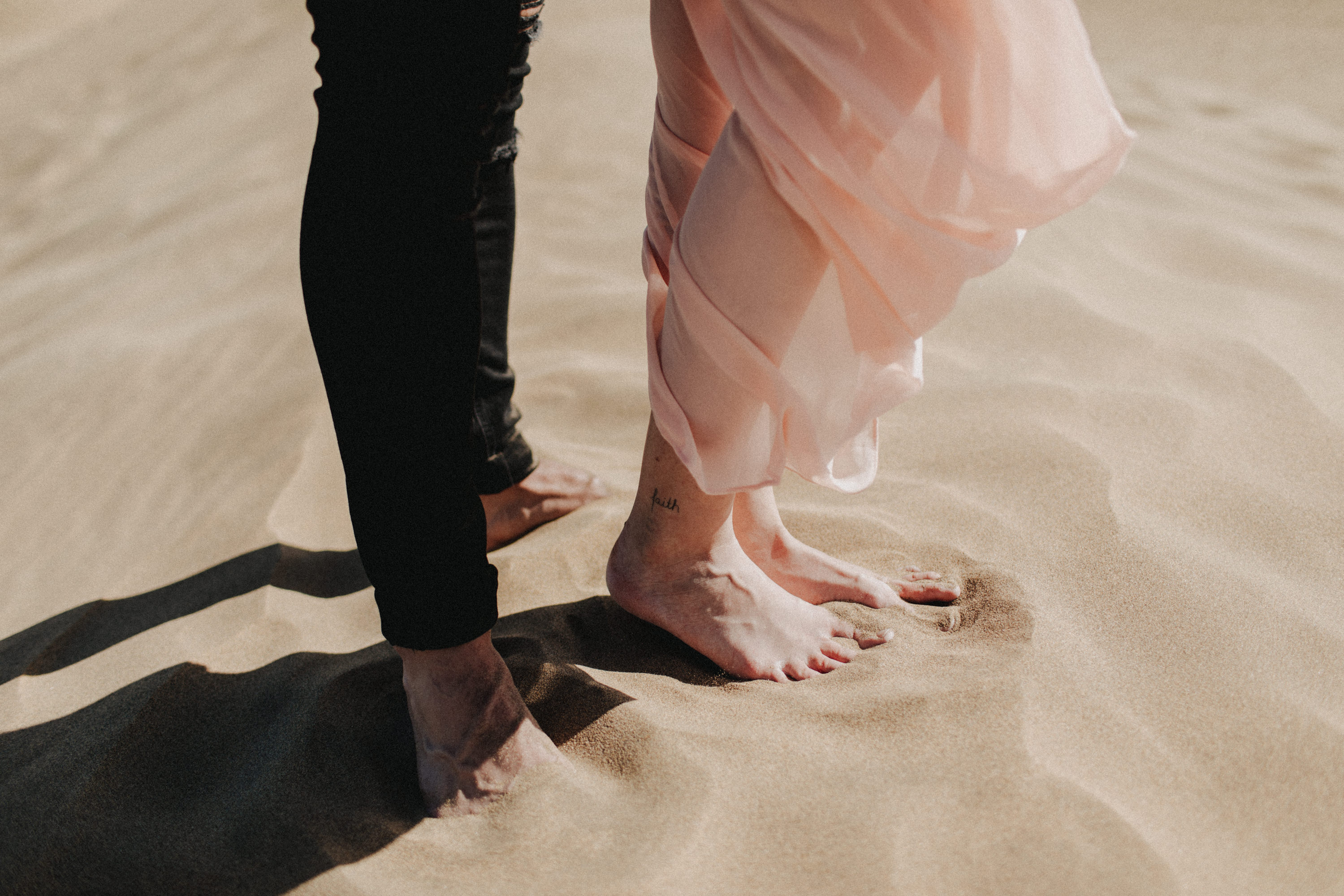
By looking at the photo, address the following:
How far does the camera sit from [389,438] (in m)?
1.00

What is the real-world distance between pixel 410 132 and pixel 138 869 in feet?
2.66

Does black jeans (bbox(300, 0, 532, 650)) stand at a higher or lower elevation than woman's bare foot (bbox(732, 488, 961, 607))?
higher

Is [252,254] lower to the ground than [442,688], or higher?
higher

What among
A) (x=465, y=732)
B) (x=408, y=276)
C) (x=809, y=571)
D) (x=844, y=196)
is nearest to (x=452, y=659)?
(x=465, y=732)

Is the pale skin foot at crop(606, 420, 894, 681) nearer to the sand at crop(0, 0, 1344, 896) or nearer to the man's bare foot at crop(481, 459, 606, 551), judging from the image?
the sand at crop(0, 0, 1344, 896)

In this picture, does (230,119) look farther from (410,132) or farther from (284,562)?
(410,132)

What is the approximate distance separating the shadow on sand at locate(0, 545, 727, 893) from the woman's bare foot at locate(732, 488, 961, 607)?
190 millimetres

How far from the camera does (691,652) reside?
4.39 feet

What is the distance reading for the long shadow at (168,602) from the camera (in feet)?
4.82

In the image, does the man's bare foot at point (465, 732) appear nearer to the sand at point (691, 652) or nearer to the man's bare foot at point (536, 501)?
the sand at point (691, 652)

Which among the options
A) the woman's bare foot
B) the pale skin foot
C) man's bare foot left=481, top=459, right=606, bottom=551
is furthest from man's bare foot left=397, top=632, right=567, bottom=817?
man's bare foot left=481, top=459, right=606, bottom=551

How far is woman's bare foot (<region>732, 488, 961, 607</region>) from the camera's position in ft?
4.50

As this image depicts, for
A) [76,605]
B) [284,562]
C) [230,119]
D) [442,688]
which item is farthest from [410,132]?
[230,119]

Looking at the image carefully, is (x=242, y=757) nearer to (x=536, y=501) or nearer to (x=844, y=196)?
(x=536, y=501)
